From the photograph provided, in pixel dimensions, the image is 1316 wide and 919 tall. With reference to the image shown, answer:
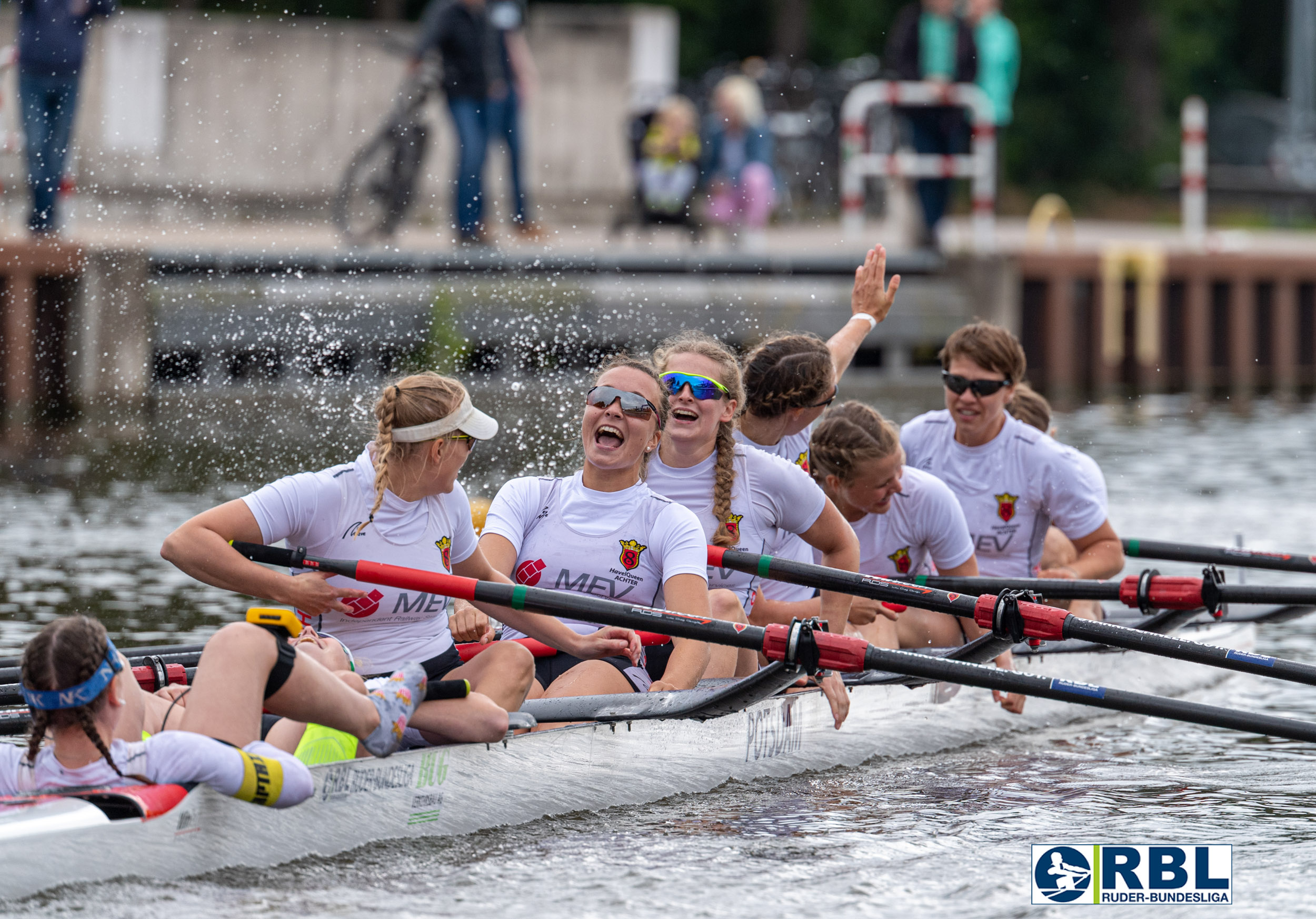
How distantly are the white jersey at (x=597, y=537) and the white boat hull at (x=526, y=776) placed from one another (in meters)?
0.43

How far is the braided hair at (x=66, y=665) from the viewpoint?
13.4 feet

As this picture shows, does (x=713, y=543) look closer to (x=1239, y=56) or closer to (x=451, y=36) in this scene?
(x=451, y=36)

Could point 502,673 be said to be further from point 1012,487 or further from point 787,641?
point 1012,487

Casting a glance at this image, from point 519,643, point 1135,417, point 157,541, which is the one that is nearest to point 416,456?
point 519,643

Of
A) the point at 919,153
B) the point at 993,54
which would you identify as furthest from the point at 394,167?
the point at 993,54

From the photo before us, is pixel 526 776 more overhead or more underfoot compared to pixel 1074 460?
more underfoot

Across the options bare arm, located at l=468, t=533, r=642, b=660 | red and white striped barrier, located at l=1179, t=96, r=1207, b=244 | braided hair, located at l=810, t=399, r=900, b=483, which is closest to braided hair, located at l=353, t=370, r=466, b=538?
bare arm, located at l=468, t=533, r=642, b=660

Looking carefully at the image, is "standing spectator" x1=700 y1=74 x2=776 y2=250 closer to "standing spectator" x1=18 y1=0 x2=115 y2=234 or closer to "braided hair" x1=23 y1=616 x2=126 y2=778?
"standing spectator" x1=18 y1=0 x2=115 y2=234

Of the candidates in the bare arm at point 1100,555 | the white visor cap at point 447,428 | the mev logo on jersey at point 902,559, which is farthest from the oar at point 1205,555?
the white visor cap at point 447,428

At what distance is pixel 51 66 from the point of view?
40.5ft

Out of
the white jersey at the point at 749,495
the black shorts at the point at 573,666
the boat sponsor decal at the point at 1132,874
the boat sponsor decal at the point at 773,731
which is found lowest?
the boat sponsor decal at the point at 1132,874

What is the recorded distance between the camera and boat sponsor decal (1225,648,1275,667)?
18.6ft

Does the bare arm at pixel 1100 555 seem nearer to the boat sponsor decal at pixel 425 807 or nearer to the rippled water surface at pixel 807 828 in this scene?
the rippled water surface at pixel 807 828

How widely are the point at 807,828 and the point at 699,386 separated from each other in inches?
53.3
